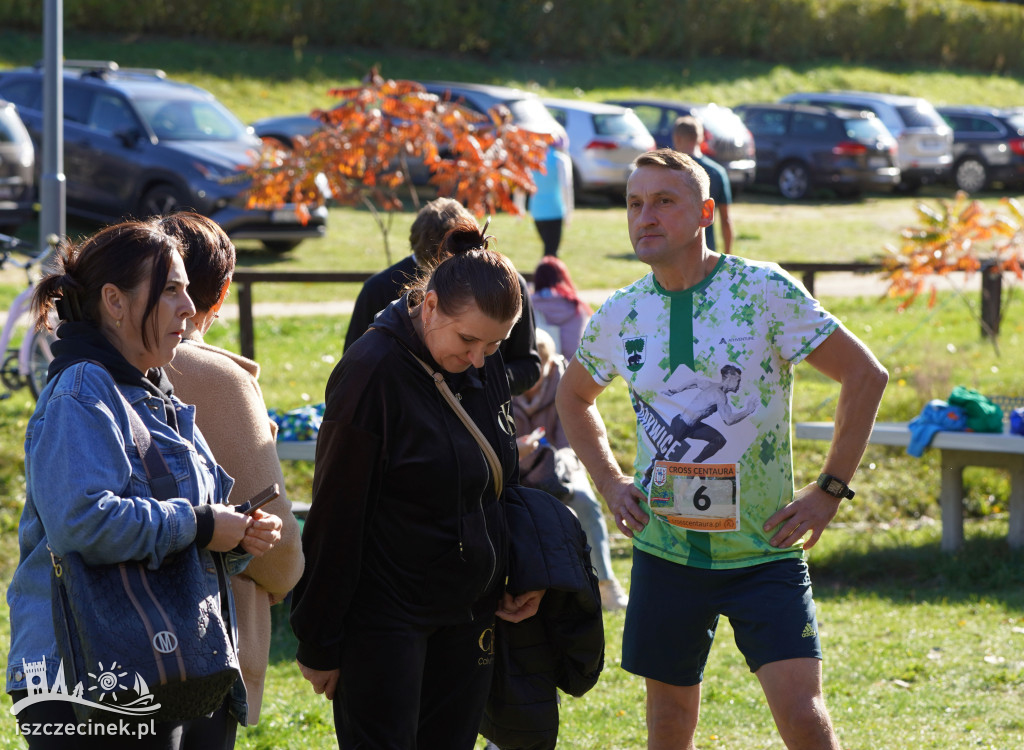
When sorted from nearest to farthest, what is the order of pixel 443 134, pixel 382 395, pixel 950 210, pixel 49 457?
pixel 49 457, pixel 382 395, pixel 443 134, pixel 950 210

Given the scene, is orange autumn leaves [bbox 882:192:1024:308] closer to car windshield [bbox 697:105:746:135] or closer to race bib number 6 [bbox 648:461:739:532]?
race bib number 6 [bbox 648:461:739:532]

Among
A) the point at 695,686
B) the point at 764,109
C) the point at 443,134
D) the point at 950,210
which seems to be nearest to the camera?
the point at 695,686

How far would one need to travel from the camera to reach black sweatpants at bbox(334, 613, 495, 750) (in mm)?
3084

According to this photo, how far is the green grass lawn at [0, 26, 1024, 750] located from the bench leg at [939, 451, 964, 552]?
11cm

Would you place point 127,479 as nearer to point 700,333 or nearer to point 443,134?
point 700,333

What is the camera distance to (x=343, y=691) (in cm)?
316

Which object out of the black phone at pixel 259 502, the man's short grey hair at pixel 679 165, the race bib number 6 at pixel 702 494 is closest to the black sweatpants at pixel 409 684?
the black phone at pixel 259 502

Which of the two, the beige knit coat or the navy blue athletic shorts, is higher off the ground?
the beige knit coat

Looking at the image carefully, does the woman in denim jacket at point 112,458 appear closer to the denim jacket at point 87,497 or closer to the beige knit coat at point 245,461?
the denim jacket at point 87,497

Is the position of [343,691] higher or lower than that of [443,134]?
lower

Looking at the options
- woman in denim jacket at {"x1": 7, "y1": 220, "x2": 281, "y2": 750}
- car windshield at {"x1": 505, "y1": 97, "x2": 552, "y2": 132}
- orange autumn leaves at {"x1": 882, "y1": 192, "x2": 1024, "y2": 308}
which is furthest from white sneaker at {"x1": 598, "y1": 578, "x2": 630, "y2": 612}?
car windshield at {"x1": 505, "y1": 97, "x2": 552, "y2": 132}

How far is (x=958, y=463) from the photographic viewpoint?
769cm

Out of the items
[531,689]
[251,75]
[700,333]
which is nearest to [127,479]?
[531,689]

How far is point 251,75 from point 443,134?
1978 cm
